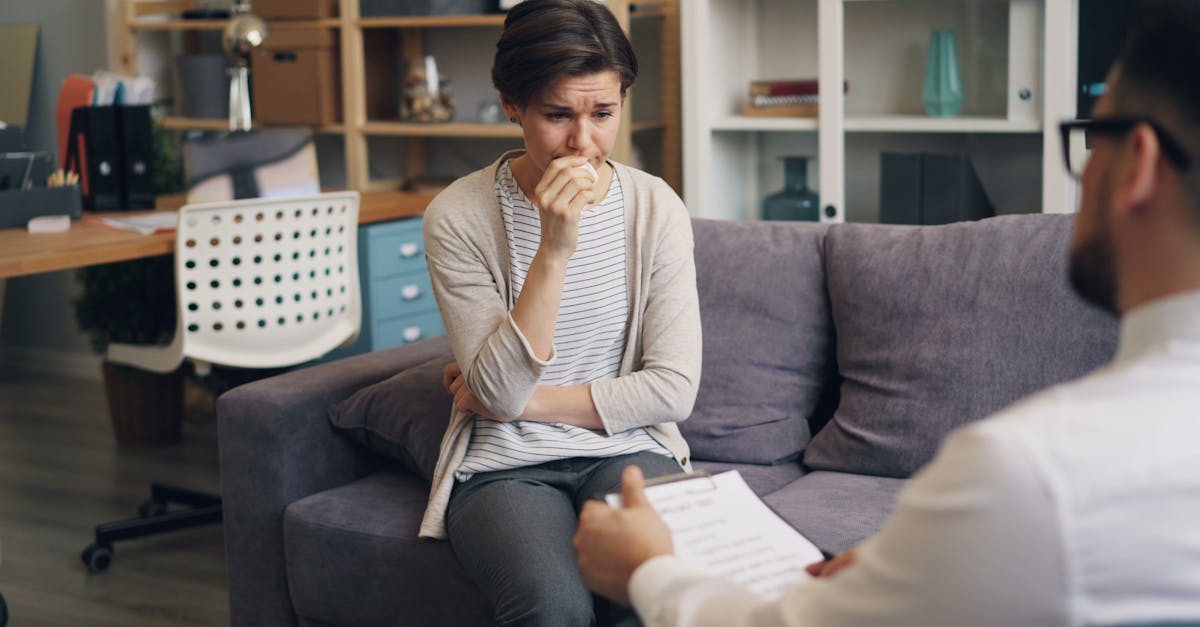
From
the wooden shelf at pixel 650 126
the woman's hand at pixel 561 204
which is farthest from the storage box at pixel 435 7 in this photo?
the woman's hand at pixel 561 204

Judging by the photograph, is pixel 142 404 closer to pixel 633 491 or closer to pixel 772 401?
pixel 772 401

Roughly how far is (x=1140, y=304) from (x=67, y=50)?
4.71 metres

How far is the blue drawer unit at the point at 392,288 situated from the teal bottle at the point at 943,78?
4.52 feet

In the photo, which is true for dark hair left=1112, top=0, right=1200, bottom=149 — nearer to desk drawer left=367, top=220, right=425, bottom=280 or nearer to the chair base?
the chair base

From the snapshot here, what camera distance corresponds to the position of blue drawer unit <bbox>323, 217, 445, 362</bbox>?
3.55 m

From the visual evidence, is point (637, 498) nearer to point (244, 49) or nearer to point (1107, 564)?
point (1107, 564)

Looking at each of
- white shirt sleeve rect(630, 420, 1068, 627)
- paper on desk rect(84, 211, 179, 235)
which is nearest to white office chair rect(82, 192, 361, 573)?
paper on desk rect(84, 211, 179, 235)

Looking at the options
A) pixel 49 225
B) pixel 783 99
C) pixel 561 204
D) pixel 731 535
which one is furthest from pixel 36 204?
pixel 731 535

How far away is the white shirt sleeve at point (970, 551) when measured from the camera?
801 millimetres

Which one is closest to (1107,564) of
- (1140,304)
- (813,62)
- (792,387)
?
(1140,304)

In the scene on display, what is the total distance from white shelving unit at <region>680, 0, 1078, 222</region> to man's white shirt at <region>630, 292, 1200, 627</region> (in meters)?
2.38

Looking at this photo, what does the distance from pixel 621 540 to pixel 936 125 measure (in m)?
2.39

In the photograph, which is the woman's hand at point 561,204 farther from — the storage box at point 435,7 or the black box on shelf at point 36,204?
the storage box at point 435,7

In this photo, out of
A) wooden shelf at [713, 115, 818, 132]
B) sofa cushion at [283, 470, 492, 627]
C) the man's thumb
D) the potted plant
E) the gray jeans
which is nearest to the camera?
the man's thumb
